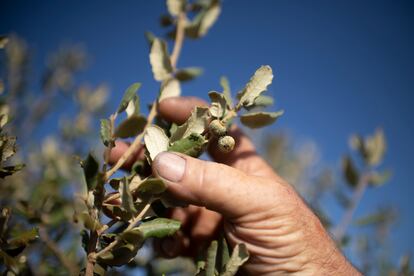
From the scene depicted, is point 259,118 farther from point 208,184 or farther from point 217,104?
point 208,184

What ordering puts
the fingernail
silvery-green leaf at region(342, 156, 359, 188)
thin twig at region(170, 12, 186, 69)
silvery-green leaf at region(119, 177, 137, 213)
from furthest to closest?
silvery-green leaf at region(342, 156, 359, 188), thin twig at region(170, 12, 186, 69), the fingernail, silvery-green leaf at region(119, 177, 137, 213)

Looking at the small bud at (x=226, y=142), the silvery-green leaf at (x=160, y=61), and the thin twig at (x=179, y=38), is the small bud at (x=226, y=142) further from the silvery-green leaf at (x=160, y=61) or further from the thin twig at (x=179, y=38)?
the thin twig at (x=179, y=38)

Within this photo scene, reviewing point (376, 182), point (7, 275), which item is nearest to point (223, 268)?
point (7, 275)

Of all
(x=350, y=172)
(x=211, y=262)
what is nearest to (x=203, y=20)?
(x=211, y=262)

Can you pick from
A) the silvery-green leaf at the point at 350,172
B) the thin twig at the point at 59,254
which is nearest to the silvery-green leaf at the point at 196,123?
the thin twig at the point at 59,254

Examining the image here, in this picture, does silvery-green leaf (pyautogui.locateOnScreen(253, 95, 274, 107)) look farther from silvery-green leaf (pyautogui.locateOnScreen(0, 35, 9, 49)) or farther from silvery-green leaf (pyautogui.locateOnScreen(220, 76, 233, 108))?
silvery-green leaf (pyautogui.locateOnScreen(0, 35, 9, 49))

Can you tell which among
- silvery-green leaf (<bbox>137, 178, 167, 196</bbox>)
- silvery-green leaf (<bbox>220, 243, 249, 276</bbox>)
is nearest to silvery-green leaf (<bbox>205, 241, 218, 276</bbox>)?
silvery-green leaf (<bbox>220, 243, 249, 276</bbox>)

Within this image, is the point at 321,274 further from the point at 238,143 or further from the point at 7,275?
the point at 7,275
